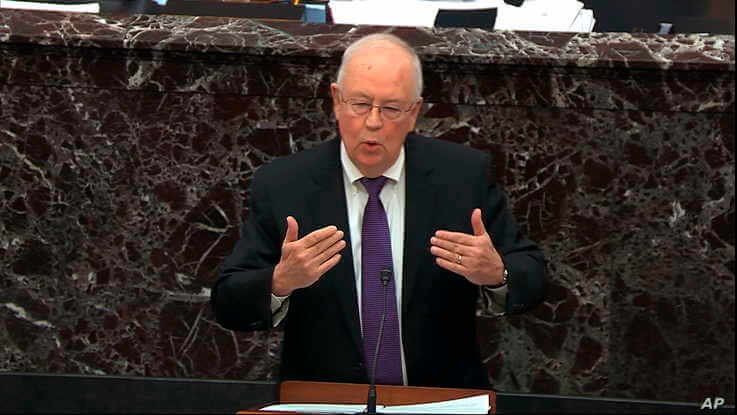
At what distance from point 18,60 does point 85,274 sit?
0.60 m

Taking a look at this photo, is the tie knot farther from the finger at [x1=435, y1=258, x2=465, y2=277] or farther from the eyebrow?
the finger at [x1=435, y1=258, x2=465, y2=277]

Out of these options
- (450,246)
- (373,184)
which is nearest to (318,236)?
(450,246)

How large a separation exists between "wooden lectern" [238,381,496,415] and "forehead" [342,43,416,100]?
60 centimetres

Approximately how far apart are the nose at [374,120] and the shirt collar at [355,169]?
0.54ft

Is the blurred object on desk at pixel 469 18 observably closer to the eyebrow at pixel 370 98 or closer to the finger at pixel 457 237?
the eyebrow at pixel 370 98

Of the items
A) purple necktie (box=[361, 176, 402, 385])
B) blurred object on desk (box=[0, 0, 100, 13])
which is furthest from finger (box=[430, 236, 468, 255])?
→ blurred object on desk (box=[0, 0, 100, 13])

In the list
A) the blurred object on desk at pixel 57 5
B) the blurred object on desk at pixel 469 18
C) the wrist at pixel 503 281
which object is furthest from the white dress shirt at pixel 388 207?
the blurred object on desk at pixel 57 5

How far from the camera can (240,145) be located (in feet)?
10.7

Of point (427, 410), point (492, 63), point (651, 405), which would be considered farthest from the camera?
point (651, 405)

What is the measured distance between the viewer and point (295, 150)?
3.27 meters

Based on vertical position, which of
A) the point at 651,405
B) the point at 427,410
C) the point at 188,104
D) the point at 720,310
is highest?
the point at 188,104

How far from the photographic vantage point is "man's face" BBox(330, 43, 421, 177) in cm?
247

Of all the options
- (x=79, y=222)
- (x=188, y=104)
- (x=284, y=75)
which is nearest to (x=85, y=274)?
(x=79, y=222)

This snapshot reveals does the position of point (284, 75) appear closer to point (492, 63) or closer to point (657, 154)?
point (492, 63)
